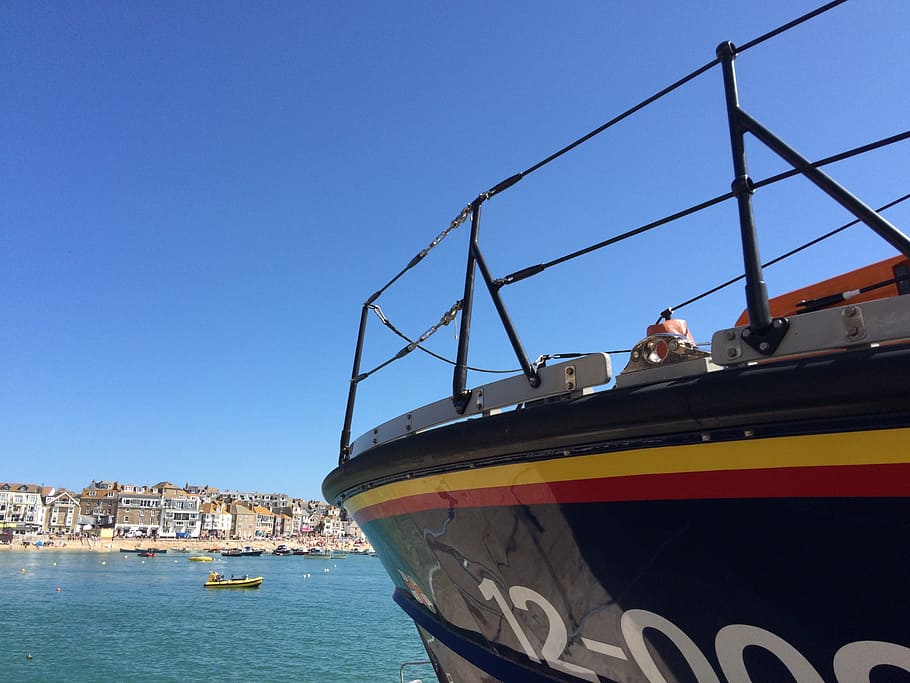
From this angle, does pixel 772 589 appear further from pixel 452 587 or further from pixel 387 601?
pixel 387 601

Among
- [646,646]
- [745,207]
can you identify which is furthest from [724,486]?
[745,207]

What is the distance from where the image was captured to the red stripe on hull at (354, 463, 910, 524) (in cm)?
165

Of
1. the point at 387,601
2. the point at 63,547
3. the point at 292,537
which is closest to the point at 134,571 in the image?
the point at 387,601

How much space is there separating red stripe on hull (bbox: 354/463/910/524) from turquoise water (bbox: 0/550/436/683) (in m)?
18.3

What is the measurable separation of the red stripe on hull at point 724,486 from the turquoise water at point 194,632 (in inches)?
720

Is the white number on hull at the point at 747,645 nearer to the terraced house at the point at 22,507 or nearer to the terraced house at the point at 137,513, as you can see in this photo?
the terraced house at the point at 137,513

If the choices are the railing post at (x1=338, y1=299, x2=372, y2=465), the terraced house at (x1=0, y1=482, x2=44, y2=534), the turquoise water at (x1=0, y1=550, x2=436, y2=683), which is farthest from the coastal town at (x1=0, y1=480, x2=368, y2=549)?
the railing post at (x1=338, y1=299, x2=372, y2=465)

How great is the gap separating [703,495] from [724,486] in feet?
0.24

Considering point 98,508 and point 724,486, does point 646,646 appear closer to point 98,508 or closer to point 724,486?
point 724,486

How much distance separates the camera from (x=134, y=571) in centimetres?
6544

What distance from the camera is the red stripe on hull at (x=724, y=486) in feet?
5.40

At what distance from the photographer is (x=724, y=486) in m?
1.88

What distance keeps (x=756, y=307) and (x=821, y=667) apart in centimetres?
105

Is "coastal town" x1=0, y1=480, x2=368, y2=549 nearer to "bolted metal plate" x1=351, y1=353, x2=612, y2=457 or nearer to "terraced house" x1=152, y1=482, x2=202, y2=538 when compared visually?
"terraced house" x1=152, y1=482, x2=202, y2=538
